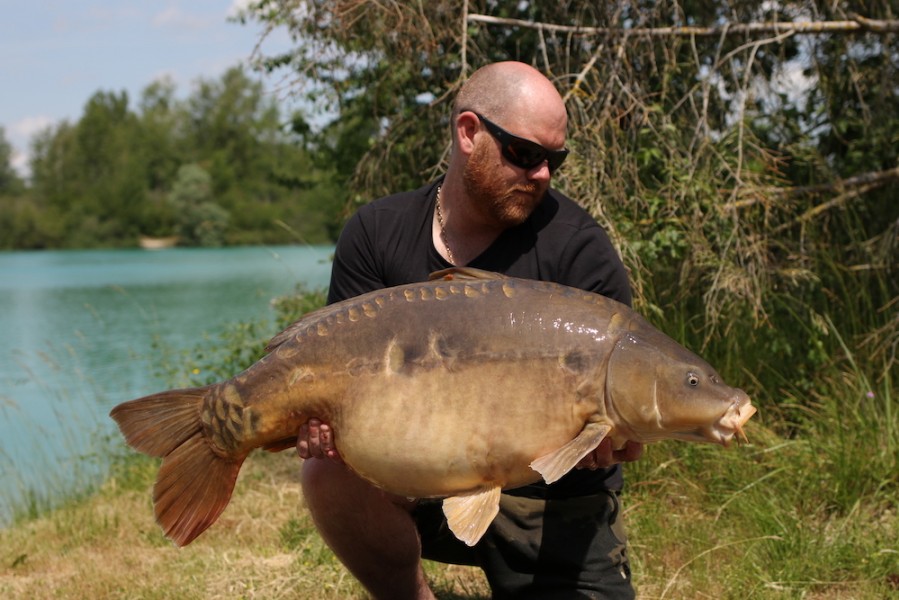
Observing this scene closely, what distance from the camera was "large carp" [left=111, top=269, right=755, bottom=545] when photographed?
1794 millimetres

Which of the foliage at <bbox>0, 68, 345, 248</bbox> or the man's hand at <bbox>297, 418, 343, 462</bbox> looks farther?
the foliage at <bbox>0, 68, 345, 248</bbox>

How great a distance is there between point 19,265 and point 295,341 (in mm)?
36836

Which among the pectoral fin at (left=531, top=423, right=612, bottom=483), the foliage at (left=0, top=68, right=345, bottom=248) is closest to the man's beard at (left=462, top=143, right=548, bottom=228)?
the pectoral fin at (left=531, top=423, right=612, bottom=483)

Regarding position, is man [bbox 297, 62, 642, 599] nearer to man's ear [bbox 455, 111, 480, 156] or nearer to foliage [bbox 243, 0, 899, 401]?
man's ear [bbox 455, 111, 480, 156]

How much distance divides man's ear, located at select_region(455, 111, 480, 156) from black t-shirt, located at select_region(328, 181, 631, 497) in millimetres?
218

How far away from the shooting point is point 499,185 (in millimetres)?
2258

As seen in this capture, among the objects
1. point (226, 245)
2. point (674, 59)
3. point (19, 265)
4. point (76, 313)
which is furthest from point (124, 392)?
point (226, 245)

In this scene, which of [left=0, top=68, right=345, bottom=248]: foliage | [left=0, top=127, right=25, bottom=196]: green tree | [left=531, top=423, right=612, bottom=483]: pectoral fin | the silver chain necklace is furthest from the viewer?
[left=0, top=127, right=25, bottom=196]: green tree

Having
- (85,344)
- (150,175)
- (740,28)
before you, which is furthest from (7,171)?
(740,28)

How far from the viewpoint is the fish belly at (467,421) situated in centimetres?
181

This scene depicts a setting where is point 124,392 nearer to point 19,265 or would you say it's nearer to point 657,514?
point 657,514

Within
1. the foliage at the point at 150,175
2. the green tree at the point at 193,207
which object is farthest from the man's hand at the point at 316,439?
the green tree at the point at 193,207

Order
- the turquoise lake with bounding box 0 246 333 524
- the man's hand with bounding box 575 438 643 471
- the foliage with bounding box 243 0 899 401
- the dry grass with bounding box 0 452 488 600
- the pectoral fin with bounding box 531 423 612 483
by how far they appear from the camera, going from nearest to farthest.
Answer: the pectoral fin with bounding box 531 423 612 483, the man's hand with bounding box 575 438 643 471, the dry grass with bounding box 0 452 488 600, the foliage with bounding box 243 0 899 401, the turquoise lake with bounding box 0 246 333 524

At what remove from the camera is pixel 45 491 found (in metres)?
4.74
